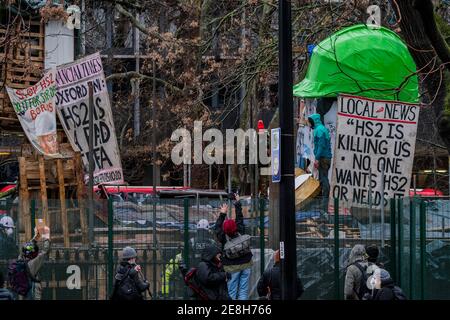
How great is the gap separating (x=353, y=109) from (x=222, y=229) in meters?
3.08

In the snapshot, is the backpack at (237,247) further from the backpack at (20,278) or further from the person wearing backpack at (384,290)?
the person wearing backpack at (384,290)

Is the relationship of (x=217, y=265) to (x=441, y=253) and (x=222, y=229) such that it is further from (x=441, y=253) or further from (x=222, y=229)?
(x=441, y=253)

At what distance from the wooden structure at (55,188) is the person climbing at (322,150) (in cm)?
437

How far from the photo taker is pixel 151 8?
120 ft

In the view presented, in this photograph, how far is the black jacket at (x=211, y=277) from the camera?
13.7m

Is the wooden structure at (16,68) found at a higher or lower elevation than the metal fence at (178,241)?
higher

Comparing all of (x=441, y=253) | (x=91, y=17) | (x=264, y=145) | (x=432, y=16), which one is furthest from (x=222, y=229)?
(x=91, y=17)

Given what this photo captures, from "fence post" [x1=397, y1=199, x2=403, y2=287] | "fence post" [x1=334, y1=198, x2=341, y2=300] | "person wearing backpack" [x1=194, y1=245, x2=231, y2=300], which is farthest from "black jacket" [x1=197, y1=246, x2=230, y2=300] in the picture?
"fence post" [x1=397, y1=199, x2=403, y2=287]

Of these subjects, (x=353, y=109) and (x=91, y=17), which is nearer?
(x=353, y=109)

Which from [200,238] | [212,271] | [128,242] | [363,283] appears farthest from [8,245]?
[363,283]

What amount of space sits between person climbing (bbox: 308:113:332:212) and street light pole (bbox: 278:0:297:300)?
562 centimetres

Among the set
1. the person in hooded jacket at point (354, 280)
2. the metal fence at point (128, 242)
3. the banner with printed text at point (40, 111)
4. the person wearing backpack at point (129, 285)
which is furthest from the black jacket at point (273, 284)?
the banner with printed text at point (40, 111)

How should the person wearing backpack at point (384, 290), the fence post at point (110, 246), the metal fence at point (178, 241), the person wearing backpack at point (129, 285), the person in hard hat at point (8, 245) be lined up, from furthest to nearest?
the person in hard hat at point (8, 245)
the metal fence at point (178, 241)
the fence post at point (110, 246)
the person wearing backpack at point (129, 285)
the person wearing backpack at point (384, 290)

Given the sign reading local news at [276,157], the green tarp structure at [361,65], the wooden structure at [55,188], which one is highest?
the green tarp structure at [361,65]
